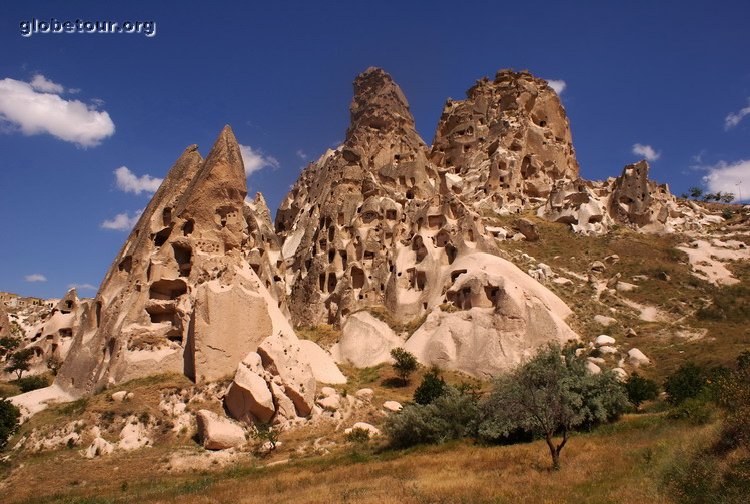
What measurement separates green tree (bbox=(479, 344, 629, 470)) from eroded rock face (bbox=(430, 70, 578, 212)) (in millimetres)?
44649

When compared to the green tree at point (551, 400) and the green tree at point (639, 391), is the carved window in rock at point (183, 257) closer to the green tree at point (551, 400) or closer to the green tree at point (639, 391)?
the green tree at point (551, 400)

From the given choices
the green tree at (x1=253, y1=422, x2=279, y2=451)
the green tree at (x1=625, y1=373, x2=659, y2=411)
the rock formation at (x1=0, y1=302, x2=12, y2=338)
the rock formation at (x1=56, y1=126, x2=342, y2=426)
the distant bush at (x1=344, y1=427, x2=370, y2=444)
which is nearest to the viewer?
the green tree at (x1=253, y1=422, x2=279, y2=451)

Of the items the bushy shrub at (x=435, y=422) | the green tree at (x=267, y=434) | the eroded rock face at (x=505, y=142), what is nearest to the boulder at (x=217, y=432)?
the green tree at (x=267, y=434)

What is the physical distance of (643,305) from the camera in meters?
42.8

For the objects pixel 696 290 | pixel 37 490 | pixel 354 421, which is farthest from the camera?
pixel 696 290

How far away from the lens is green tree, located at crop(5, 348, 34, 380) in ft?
130

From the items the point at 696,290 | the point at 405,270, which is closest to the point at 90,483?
the point at 405,270

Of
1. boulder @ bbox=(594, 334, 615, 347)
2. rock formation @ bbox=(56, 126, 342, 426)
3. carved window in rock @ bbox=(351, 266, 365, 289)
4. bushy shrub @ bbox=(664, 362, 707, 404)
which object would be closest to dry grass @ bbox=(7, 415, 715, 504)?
bushy shrub @ bbox=(664, 362, 707, 404)

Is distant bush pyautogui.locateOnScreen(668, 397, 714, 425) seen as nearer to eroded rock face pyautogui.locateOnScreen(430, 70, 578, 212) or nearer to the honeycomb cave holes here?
the honeycomb cave holes

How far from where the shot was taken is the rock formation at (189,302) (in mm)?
25266

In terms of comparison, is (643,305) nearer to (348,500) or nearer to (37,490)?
(348,500)

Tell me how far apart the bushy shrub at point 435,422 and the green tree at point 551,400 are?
980mm

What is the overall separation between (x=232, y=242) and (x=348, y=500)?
1969 centimetres

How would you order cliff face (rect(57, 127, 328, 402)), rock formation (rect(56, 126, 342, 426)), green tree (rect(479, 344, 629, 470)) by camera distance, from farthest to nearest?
cliff face (rect(57, 127, 328, 402)) < rock formation (rect(56, 126, 342, 426)) < green tree (rect(479, 344, 629, 470))
